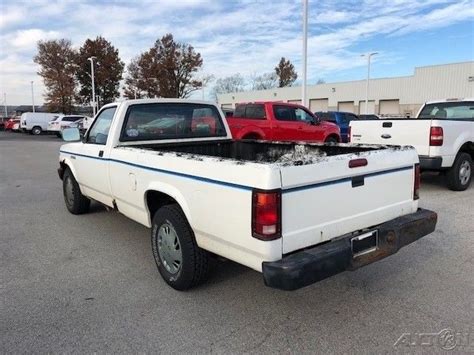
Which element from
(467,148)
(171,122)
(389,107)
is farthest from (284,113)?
(389,107)

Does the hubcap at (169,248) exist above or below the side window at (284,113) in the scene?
below

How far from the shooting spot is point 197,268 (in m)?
3.59

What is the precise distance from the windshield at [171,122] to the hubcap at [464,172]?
5.11 m

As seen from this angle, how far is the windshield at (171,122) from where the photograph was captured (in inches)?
195

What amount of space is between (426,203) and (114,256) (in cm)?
516

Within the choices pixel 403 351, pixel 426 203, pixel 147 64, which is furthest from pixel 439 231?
pixel 147 64

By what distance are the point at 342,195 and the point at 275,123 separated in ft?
30.7

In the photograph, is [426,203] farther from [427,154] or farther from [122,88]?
[122,88]

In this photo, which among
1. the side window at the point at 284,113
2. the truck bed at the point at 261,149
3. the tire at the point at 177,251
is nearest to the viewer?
the tire at the point at 177,251

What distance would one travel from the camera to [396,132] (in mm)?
7941

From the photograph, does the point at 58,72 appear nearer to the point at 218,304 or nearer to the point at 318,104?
the point at 318,104

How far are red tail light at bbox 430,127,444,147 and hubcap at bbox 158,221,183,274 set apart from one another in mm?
5663

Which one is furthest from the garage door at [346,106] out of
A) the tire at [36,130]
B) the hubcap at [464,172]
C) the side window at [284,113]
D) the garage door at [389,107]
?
the hubcap at [464,172]

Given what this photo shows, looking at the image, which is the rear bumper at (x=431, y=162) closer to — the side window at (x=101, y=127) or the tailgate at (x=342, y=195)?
the tailgate at (x=342, y=195)
